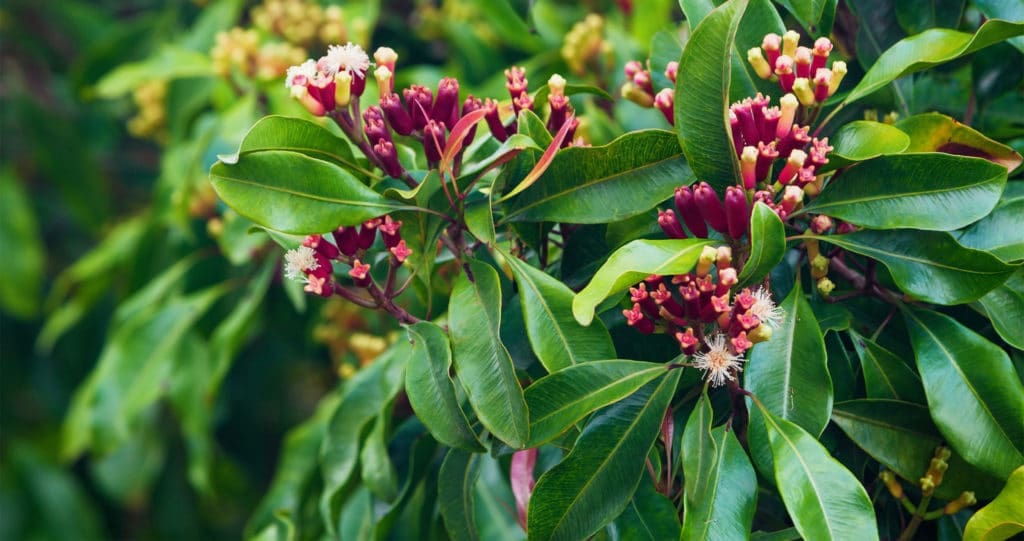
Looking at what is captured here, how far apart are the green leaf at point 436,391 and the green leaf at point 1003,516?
354mm

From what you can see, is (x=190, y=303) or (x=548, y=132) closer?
(x=548, y=132)

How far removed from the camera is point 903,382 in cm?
80

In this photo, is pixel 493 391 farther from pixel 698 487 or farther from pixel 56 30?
pixel 56 30

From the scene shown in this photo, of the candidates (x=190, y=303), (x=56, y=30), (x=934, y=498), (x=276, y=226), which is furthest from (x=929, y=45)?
(x=56, y=30)

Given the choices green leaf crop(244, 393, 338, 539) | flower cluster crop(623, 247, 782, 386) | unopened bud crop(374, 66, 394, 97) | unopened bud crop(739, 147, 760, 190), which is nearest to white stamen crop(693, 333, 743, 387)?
flower cluster crop(623, 247, 782, 386)

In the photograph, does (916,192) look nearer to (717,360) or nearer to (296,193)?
(717,360)

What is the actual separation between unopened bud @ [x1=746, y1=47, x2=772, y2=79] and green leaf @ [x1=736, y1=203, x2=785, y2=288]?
16 centimetres

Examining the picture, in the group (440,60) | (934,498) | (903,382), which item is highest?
(440,60)

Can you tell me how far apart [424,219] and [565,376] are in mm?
182

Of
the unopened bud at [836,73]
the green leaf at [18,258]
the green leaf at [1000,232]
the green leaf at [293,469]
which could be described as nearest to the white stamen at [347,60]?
the unopened bud at [836,73]

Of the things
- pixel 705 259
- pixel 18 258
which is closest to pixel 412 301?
pixel 705 259

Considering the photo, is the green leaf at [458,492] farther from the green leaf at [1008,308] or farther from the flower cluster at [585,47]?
the flower cluster at [585,47]

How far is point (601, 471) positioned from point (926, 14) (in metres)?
0.52

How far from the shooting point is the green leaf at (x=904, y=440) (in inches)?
30.3
